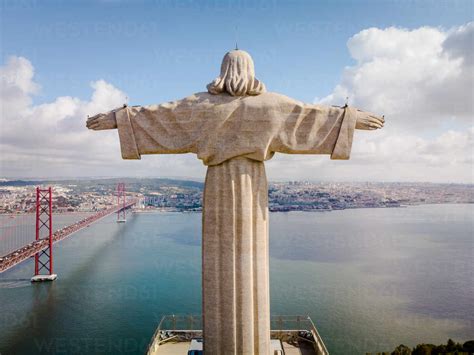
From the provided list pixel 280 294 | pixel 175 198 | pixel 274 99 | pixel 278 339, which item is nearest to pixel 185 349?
pixel 278 339

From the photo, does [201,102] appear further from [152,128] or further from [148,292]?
[148,292]

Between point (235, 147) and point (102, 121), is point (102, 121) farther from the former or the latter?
point (235, 147)

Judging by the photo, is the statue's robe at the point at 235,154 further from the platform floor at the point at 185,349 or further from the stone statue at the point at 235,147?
the platform floor at the point at 185,349

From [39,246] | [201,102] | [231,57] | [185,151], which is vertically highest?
[231,57]

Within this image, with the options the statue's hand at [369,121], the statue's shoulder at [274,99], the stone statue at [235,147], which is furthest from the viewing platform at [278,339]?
the statue's shoulder at [274,99]

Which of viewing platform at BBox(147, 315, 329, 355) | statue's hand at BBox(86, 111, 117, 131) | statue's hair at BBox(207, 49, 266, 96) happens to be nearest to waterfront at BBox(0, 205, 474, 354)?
viewing platform at BBox(147, 315, 329, 355)

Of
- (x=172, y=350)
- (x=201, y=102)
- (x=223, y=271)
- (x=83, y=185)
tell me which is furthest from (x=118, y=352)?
(x=83, y=185)
